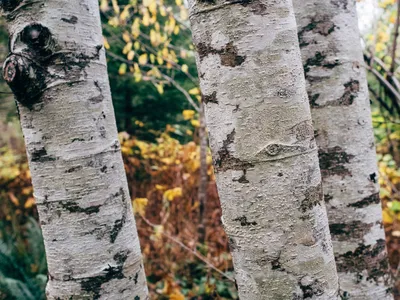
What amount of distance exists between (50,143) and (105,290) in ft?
1.30

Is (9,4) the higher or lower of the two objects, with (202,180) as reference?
higher

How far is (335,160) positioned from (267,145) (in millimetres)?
599

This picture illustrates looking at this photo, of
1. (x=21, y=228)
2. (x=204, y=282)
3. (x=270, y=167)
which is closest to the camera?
(x=270, y=167)

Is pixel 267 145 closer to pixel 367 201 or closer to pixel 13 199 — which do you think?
pixel 367 201

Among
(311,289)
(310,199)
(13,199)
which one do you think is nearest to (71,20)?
(310,199)

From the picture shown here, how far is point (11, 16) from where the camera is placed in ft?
2.94

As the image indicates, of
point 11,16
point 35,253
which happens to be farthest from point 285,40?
point 35,253

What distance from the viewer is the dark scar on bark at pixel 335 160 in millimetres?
1134

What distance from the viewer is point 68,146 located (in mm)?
872

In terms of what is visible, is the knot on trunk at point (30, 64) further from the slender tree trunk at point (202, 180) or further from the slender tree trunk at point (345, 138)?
the slender tree trunk at point (202, 180)

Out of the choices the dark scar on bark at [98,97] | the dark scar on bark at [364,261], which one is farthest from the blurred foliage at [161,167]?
the dark scar on bark at [98,97]

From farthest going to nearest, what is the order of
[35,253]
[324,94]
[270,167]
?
[35,253] < [324,94] < [270,167]

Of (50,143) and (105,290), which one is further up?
(50,143)

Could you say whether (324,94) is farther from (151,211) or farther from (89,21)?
(151,211)
